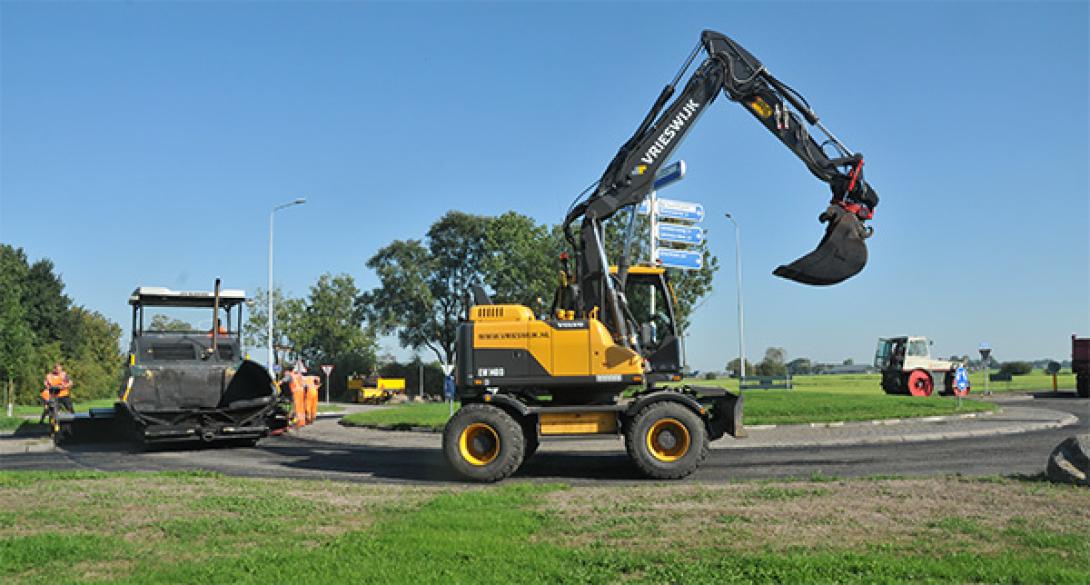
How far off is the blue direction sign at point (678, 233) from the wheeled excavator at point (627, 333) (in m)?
17.2

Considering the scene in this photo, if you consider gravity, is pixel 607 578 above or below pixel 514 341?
below

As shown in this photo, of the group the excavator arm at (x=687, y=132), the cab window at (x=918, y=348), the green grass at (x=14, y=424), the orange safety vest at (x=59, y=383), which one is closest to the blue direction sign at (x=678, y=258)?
the cab window at (x=918, y=348)

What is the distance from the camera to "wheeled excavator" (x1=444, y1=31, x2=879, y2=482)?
12.4 metres

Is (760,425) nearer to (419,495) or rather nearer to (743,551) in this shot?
A: (419,495)

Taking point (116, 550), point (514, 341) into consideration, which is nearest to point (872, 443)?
point (514, 341)

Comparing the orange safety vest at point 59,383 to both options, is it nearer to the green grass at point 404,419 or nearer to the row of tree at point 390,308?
the green grass at point 404,419

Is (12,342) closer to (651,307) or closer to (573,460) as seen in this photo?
(573,460)

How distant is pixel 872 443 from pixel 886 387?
21162 mm

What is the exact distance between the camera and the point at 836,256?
13312mm

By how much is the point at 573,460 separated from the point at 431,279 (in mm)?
53523

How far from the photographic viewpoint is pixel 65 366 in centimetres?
5412

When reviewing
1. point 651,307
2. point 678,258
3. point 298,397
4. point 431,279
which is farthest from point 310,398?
point 431,279

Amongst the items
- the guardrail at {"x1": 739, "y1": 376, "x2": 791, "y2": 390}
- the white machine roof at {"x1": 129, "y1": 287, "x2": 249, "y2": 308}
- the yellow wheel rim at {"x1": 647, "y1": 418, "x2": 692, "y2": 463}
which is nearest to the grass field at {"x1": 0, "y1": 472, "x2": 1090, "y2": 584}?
the yellow wheel rim at {"x1": 647, "y1": 418, "x2": 692, "y2": 463}

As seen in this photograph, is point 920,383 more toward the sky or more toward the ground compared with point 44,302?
more toward the ground
